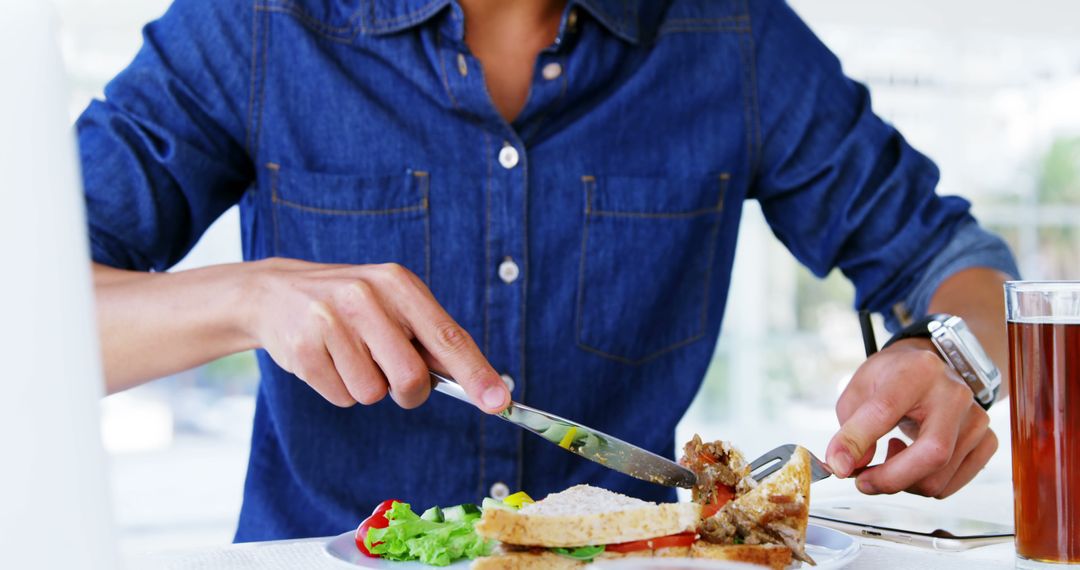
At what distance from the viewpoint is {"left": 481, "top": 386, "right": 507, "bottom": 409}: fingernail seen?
2.94 feet

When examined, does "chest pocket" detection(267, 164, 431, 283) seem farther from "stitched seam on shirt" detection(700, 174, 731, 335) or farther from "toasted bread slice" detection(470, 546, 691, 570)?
"toasted bread slice" detection(470, 546, 691, 570)

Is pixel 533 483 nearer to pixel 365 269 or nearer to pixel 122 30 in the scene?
pixel 365 269

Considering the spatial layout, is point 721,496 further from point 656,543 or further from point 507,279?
point 507,279

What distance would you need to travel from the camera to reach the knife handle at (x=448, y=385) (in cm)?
93

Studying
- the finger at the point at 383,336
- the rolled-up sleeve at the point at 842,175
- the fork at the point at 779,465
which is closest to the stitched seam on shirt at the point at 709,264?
the rolled-up sleeve at the point at 842,175

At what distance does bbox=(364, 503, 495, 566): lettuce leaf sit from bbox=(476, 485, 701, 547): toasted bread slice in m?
0.04

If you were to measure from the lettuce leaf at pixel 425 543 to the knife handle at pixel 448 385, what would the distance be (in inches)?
4.5

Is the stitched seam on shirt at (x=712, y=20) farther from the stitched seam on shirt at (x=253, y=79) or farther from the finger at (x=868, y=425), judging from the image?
the finger at (x=868, y=425)

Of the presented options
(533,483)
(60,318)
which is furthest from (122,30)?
(60,318)

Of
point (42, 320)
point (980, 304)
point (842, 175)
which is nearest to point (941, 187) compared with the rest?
point (842, 175)

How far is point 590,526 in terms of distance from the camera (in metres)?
0.84

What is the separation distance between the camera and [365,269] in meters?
0.97

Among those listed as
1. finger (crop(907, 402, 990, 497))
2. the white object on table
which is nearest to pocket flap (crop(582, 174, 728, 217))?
finger (crop(907, 402, 990, 497))

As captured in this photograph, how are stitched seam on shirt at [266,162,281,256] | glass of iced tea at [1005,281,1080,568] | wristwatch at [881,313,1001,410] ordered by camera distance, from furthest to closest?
stitched seam on shirt at [266,162,281,256] → wristwatch at [881,313,1001,410] → glass of iced tea at [1005,281,1080,568]
